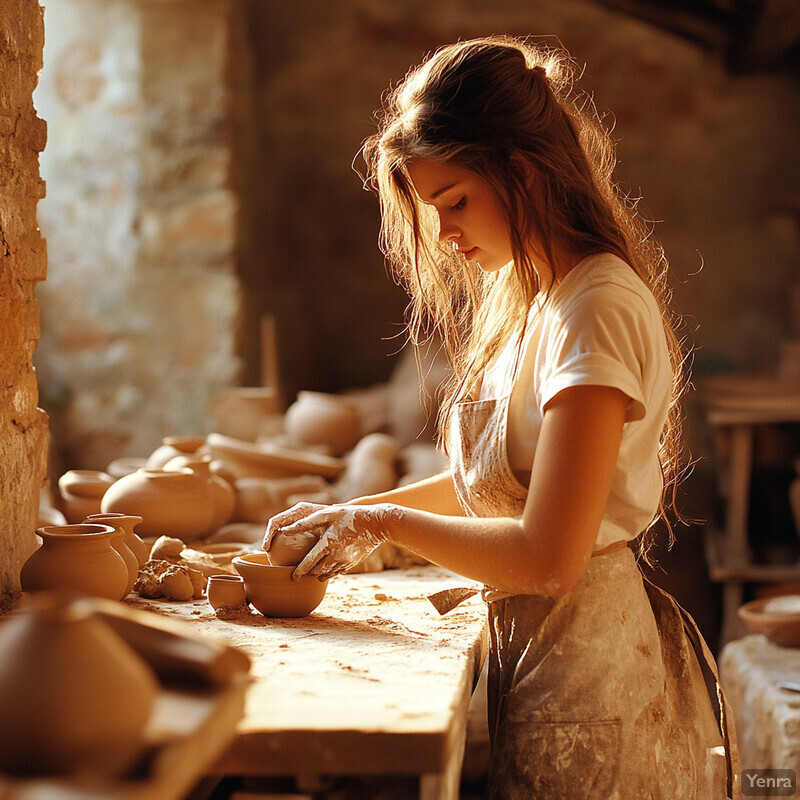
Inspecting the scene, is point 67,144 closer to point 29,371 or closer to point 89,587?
point 29,371

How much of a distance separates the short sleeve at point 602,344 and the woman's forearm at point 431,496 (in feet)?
2.02

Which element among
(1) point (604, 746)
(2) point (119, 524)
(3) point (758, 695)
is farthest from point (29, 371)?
(3) point (758, 695)

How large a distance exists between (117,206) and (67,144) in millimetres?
484

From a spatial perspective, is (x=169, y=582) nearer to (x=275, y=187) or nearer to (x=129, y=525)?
(x=129, y=525)

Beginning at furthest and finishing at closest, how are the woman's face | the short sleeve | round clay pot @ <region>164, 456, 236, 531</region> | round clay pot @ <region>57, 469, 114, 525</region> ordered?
1. round clay pot @ <region>164, 456, 236, 531</region>
2. round clay pot @ <region>57, 469, 114, 525</region>
3. the woman's face
4. the short sleeve

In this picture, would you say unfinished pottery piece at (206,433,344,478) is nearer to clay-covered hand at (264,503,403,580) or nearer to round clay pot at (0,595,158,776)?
clay-covered hand at (264,503,403,580)

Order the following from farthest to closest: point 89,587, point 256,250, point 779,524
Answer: point 256,250
point 779,524
point 89,587

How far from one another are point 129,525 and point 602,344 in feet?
4.39

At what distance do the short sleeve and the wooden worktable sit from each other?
568 mm

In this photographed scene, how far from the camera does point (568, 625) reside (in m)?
1.87

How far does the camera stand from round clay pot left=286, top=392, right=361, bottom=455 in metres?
5.15

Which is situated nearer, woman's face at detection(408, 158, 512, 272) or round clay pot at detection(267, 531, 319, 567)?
woman's face at detection(408, 158, 512, 272)

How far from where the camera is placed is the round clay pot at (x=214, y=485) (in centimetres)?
314

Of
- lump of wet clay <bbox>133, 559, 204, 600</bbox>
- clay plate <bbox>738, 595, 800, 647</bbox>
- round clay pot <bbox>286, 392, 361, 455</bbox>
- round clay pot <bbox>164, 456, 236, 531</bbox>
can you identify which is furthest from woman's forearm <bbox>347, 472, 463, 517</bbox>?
round clay pot <bbox>286, 392, 361, 455</bbox>
